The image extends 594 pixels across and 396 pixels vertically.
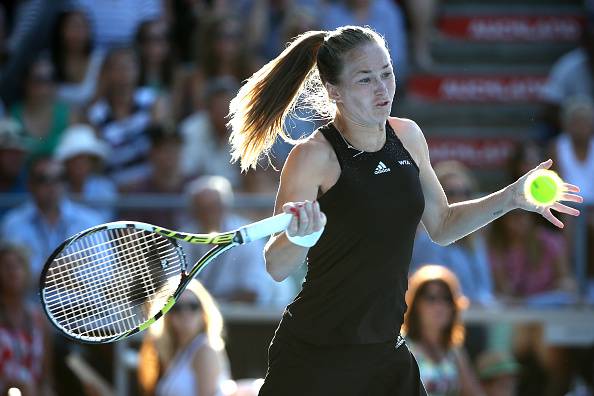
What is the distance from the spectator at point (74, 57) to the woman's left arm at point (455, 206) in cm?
545

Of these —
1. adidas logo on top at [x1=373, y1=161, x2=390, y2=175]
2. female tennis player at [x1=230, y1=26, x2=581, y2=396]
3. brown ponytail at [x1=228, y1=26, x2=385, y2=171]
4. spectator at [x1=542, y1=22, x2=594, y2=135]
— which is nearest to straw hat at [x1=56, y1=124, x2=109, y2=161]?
spectator at [x1=542, y1=22, x2=594, y2=135]

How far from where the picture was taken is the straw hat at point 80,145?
28.9 feet

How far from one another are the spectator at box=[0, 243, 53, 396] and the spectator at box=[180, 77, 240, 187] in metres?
1.63

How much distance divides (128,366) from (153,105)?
2.38 metres

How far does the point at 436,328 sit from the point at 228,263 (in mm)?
1452

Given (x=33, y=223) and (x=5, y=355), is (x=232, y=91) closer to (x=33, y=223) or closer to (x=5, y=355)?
(x=33, y=223)

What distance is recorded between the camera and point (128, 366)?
7.96m

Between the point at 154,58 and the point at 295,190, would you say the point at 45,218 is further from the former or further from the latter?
the point at 295,190

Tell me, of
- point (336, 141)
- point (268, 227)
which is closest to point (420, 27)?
point (336, 141)

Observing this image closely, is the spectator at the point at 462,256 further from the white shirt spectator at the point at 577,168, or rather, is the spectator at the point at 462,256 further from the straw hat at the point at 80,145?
the straw hat at the point at 80,145

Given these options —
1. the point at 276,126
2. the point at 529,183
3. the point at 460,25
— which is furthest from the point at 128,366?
the point at 460,25

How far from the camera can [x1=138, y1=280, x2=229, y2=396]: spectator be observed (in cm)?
724

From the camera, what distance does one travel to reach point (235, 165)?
29.4 feet

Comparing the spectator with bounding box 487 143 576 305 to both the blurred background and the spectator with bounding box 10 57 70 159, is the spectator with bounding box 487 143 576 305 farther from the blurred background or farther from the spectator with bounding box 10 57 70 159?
the spectator with bounding box 10 57 70 159
